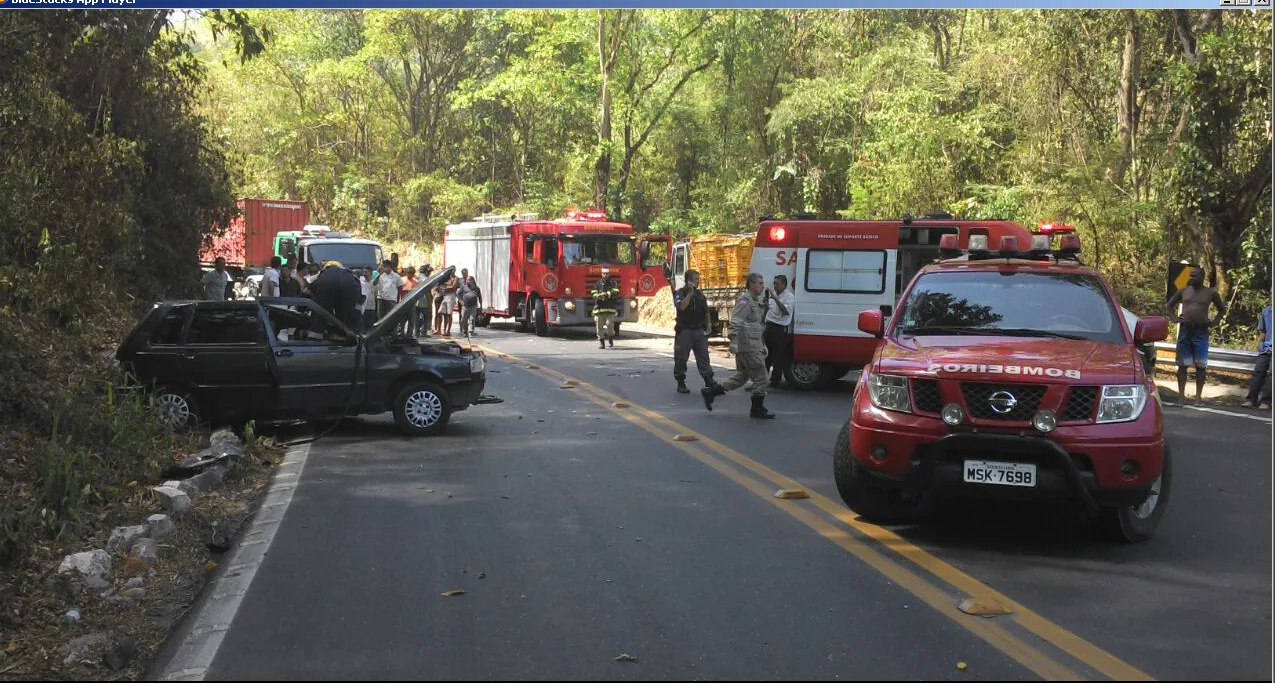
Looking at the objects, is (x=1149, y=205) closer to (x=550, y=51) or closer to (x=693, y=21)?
(x=693, y=21)

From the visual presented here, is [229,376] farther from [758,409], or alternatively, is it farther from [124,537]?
[758,409]

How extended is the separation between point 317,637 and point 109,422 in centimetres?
576

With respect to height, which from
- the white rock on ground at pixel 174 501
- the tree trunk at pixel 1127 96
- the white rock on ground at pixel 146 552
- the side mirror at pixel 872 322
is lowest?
the white rock on ground at pixel 146 552

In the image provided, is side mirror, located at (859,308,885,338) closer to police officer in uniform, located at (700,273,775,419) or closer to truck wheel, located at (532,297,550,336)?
police officer in uniform, located at (700,273,775,419)

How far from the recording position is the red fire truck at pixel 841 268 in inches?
634

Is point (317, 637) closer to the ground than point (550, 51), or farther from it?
closer to the ground

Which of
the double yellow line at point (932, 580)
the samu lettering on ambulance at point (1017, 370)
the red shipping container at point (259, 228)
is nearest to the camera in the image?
the double yellow line at point (932, 580)

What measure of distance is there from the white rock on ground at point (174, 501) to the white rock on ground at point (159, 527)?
41 centimetres

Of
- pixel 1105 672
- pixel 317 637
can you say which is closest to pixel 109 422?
pixel 317 637

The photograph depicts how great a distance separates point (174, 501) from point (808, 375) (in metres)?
10.0

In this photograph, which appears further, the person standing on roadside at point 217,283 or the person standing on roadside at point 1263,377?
the person standing on roadside at point 217,283

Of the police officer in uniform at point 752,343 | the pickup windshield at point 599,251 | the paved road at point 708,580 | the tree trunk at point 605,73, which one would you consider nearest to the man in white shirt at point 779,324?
the police officer in uniform at point 752,343

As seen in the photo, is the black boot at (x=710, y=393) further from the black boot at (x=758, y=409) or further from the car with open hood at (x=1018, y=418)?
the car with open hood at (x=1018, y=418)

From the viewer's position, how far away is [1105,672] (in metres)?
4.93
